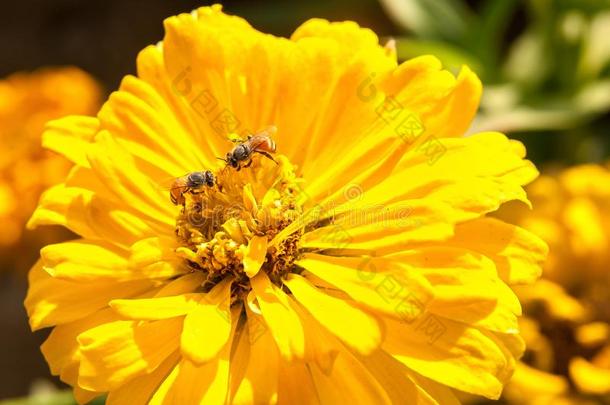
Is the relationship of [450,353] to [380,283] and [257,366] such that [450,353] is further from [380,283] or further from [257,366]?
[257,366]

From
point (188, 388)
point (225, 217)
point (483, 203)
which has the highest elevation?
point (483, 203)

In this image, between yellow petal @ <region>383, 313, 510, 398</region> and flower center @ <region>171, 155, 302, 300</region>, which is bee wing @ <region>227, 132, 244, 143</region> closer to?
flower center @ <region>171, 155, 302, 300</region>

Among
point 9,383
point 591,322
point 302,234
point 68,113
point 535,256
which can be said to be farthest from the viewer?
point 9,383

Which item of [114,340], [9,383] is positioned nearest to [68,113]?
[9,383]

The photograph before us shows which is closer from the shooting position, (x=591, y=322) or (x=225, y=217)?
(x=225, y=217)

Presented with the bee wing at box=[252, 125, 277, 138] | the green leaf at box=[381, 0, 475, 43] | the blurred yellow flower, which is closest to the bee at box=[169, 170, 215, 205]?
the bee wing at box=[252, 125, 277, 138]

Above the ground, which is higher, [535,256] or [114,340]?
[535,256]

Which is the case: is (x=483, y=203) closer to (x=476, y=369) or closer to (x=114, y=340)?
(x=476, y=369)

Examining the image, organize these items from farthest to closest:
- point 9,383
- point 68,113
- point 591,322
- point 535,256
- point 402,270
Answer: point 9,383
point 68,113
point 591,322
point 535,256
point 402,270
